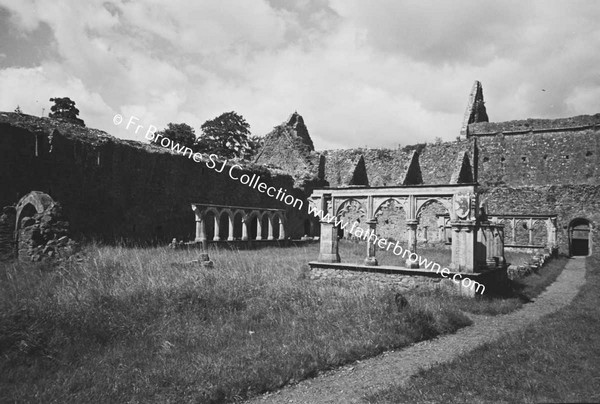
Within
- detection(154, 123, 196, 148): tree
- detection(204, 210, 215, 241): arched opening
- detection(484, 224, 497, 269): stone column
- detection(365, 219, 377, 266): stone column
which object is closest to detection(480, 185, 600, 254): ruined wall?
detection(484, 224, 497, 269): stone column

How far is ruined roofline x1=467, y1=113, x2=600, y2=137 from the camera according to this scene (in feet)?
89.0

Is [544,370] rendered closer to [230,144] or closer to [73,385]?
[73,385]

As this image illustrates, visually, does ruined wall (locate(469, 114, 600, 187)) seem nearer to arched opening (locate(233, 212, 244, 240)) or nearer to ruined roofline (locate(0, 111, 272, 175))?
arched opening (locate(233, 212, 244, 240))

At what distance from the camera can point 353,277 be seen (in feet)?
37.9

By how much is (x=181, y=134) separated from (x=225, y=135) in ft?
19.9

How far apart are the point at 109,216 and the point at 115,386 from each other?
A: 1491cm

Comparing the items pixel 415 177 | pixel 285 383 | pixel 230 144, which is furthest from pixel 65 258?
pixel 230 144

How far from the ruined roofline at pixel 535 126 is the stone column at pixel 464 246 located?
2176cm

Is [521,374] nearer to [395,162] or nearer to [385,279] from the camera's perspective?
[385,279]

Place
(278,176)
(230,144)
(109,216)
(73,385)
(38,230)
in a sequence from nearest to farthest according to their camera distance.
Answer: (73,385) < (38,230) < (109,216) < (278,176) < (230,144)

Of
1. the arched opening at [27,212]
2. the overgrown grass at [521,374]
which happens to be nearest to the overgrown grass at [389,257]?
the overgrown grass at [521,374]

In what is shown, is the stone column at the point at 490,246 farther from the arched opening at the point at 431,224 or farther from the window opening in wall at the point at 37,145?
the window opening in wall at the point at 37,145

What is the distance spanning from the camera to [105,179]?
58.6ft

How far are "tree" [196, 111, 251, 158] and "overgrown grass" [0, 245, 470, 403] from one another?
125 feet
